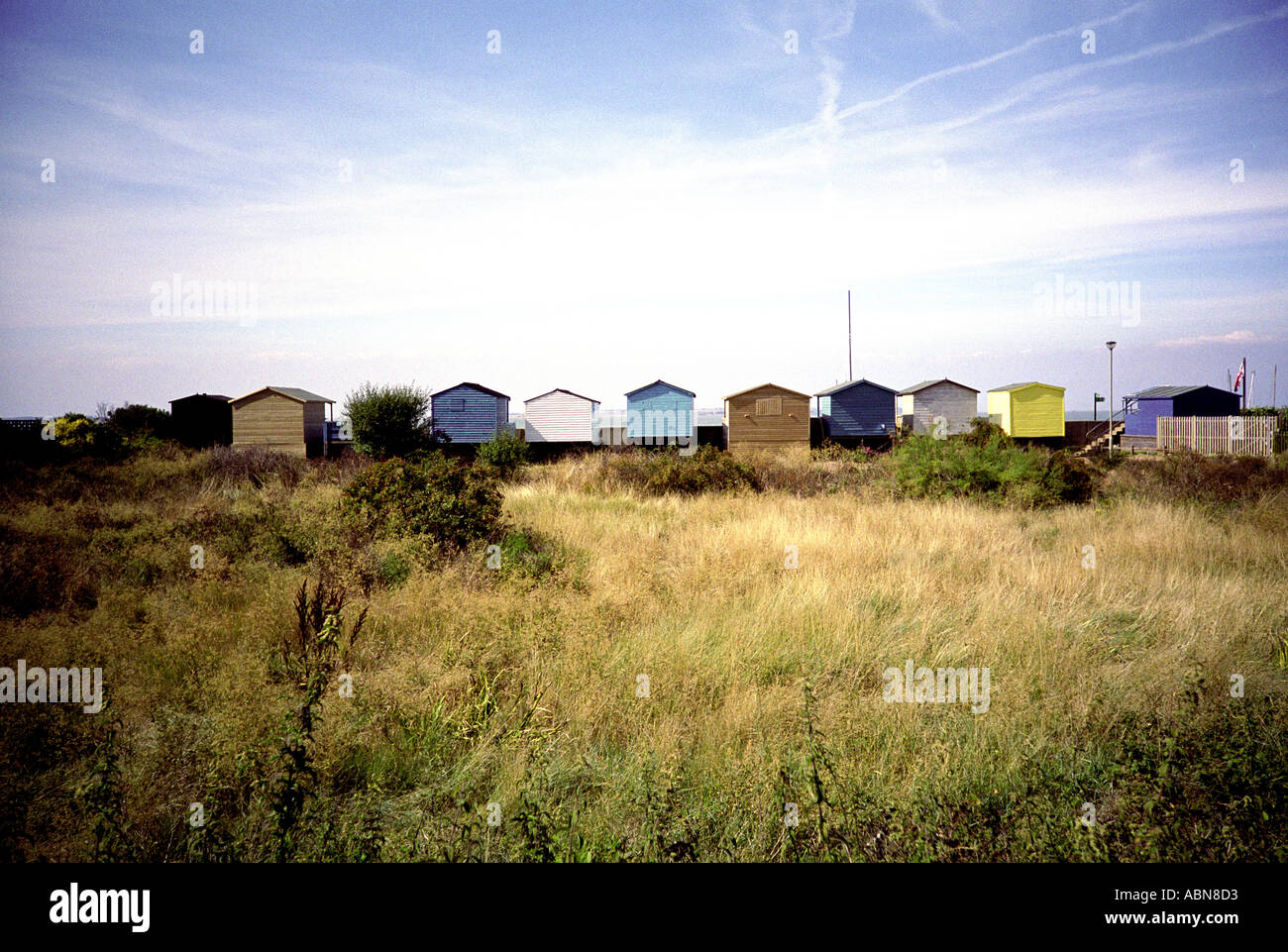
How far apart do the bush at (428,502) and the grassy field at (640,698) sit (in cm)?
31

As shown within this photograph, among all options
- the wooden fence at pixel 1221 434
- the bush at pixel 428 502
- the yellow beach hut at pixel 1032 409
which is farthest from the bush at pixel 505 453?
the wooden fence at pixel 1221 434

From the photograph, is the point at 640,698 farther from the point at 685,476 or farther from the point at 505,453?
the point at 505,453

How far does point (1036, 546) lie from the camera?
8852 mm

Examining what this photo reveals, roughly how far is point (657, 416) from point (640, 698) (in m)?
26.8

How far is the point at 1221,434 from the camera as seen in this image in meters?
28.8

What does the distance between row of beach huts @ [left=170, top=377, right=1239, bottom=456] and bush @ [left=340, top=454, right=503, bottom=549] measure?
18758 mm

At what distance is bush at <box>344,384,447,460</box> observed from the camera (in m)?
24.9

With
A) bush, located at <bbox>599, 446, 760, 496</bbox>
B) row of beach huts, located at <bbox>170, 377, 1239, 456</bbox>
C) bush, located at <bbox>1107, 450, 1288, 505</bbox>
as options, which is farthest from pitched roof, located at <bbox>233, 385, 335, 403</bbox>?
bush, located at <bbox>1107, 450, 1288, 505</bbox>

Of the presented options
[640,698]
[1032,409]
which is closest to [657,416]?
[1032,409]

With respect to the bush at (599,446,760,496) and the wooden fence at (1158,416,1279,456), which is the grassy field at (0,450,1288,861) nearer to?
the bush at (599,446,760,496)

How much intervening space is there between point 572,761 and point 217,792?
176 centimetres

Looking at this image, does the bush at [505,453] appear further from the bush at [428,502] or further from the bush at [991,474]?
the bush at [991,474]
